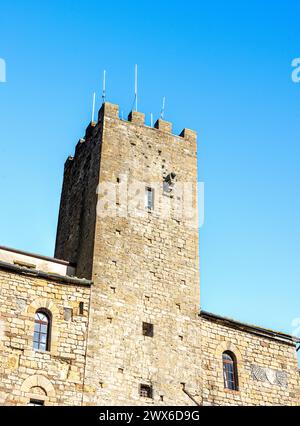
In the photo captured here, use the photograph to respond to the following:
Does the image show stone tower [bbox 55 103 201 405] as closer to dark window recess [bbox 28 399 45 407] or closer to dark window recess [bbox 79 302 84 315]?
dark window recess [bbox 79 302 84 315]

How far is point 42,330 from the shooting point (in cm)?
2175

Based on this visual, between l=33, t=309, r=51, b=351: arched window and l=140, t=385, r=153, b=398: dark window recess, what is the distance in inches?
126

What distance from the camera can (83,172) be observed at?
90.2 feet

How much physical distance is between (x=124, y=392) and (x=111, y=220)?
5987 millimetres

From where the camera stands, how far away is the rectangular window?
25758mm

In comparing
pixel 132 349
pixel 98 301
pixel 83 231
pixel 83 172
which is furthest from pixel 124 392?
pixel 83 172

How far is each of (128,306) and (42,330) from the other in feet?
9.87

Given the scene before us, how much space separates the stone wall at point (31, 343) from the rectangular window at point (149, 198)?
4507 mm

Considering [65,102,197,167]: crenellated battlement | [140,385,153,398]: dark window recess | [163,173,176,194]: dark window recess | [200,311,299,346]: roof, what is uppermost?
[65,102,197,167]: crenellated battlement

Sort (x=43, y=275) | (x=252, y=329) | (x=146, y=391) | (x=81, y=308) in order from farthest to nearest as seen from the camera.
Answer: (x=252, y=329), (x=81, y=308), (x=43, y=275), (x=146, y=391)

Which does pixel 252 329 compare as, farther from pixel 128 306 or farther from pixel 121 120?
pixel 121 120

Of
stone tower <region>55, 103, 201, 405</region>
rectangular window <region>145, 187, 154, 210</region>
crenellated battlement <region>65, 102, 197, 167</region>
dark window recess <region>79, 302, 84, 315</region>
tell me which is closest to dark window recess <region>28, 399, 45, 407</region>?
stone tower <region>55, 103, 201, 405</region>

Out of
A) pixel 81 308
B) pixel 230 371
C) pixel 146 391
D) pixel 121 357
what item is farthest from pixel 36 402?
pixel 230 371

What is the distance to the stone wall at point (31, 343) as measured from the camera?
20.6 m
